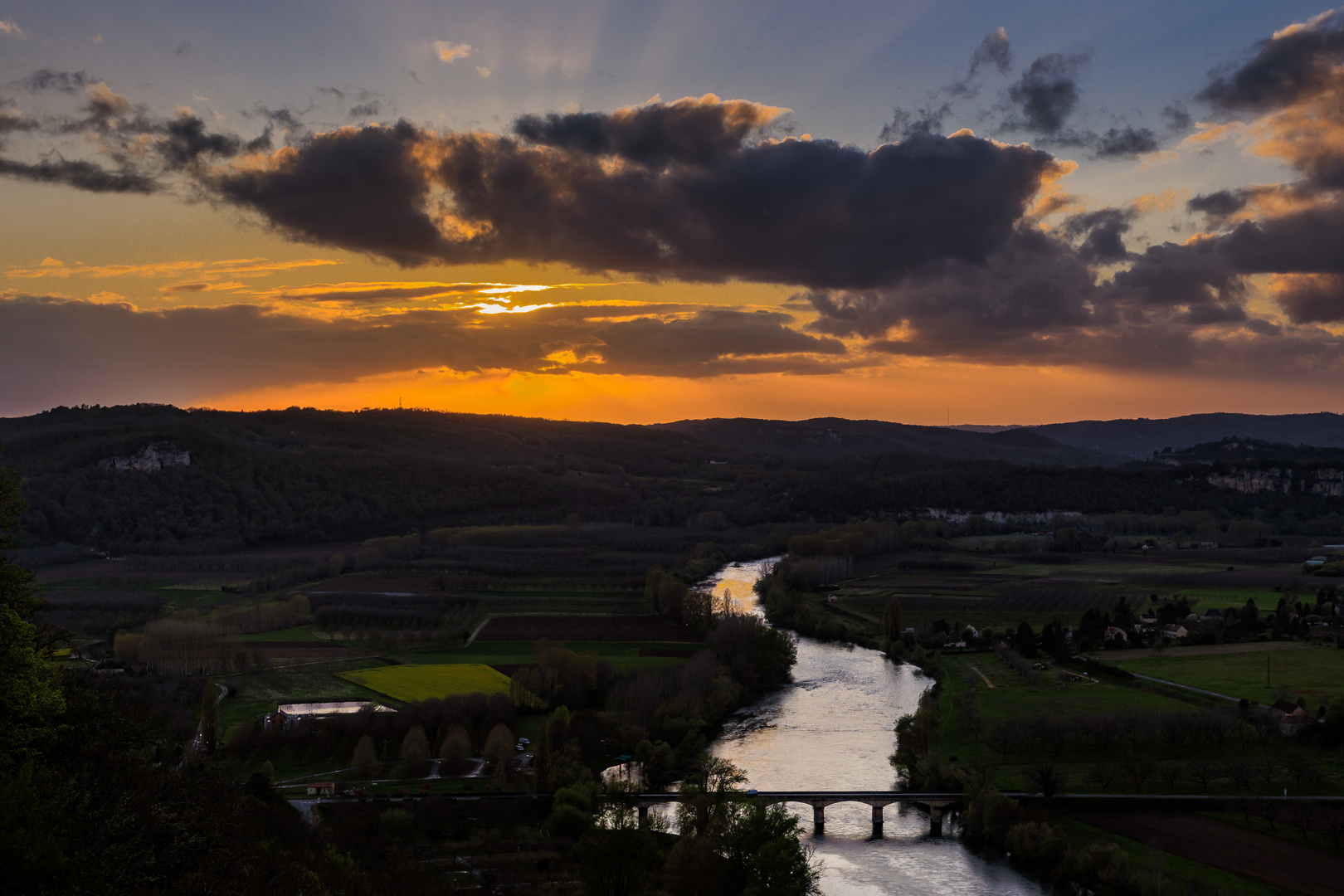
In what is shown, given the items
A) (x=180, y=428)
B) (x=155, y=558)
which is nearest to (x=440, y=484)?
(x=180, y=428)

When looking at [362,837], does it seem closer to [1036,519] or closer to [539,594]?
[539,594]

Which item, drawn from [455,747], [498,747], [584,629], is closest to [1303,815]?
[498,747]

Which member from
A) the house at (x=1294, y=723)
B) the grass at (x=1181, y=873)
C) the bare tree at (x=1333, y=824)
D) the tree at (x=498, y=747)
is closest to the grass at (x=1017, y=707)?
the house at (x=1294, y=723)

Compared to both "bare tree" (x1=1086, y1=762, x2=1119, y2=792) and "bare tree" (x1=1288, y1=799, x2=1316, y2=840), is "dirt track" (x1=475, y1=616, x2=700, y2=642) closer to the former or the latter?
"bare tree" (x1=1086, y1=762, x2=1119, y2=792)

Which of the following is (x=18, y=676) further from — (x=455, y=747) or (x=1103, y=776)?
(x=1103, y=776)

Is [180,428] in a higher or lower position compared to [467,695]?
higher

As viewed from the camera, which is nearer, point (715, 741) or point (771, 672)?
point (715, 741)
